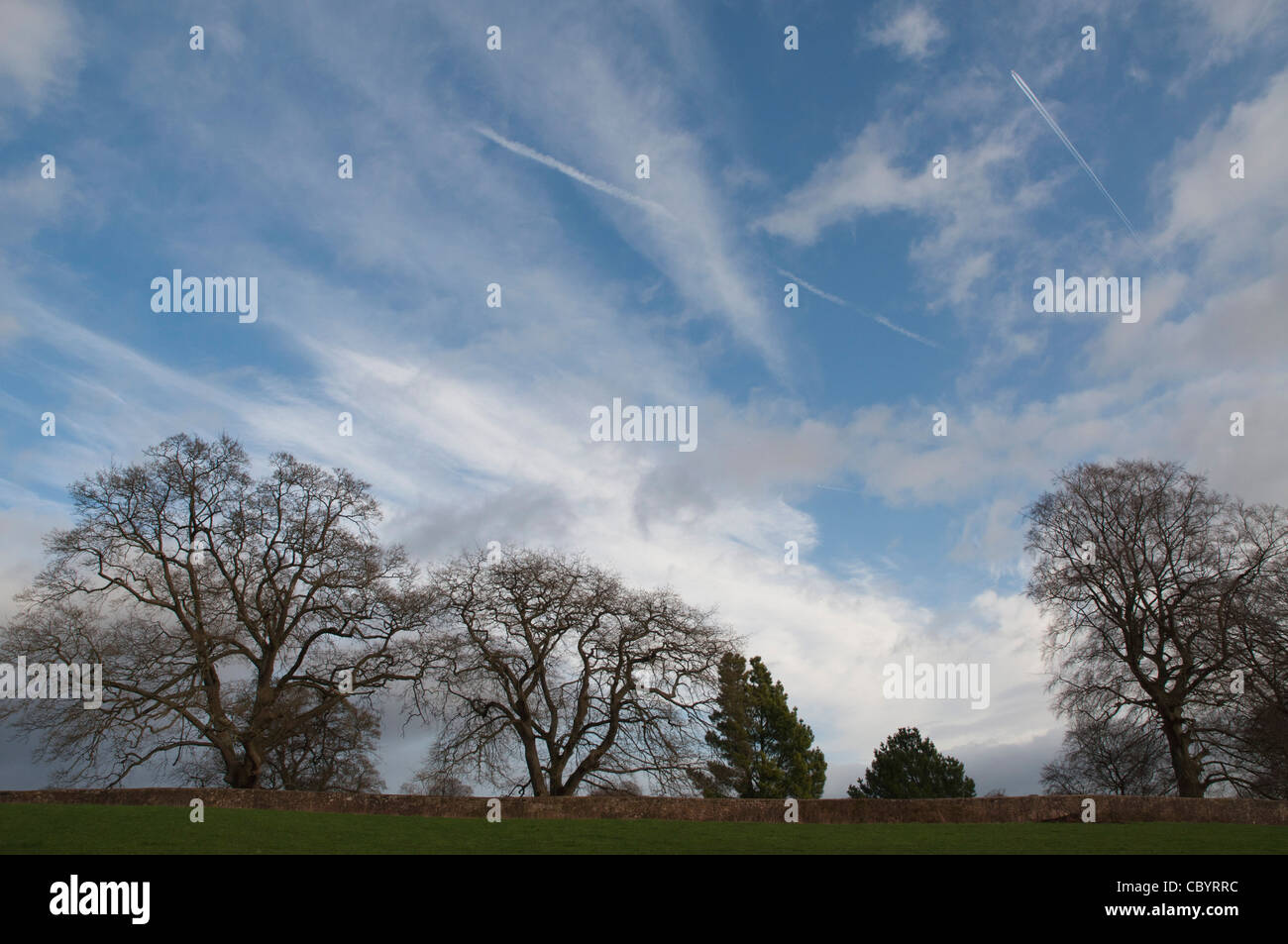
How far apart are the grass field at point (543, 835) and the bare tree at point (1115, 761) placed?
16530 millimetres

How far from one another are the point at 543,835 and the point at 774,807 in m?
6.40

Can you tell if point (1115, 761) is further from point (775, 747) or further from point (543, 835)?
point (543, 835)

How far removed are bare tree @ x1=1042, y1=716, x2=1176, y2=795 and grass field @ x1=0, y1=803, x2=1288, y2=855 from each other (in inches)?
651

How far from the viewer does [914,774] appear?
58562 mm

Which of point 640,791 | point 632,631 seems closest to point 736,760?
point 640,791

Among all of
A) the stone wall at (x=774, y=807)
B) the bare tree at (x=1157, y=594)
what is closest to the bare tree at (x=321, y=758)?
the stone wall at (x=774, y=807)

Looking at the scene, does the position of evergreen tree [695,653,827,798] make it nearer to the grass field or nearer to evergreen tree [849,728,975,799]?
evergreen tree [849,728,975,799]

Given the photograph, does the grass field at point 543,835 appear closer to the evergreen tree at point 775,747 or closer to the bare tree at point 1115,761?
the bare tree at point 1115,761

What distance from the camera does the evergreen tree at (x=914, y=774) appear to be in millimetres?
57656

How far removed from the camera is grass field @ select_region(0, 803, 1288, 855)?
1430 centimetres

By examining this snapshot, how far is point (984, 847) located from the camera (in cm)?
1509
